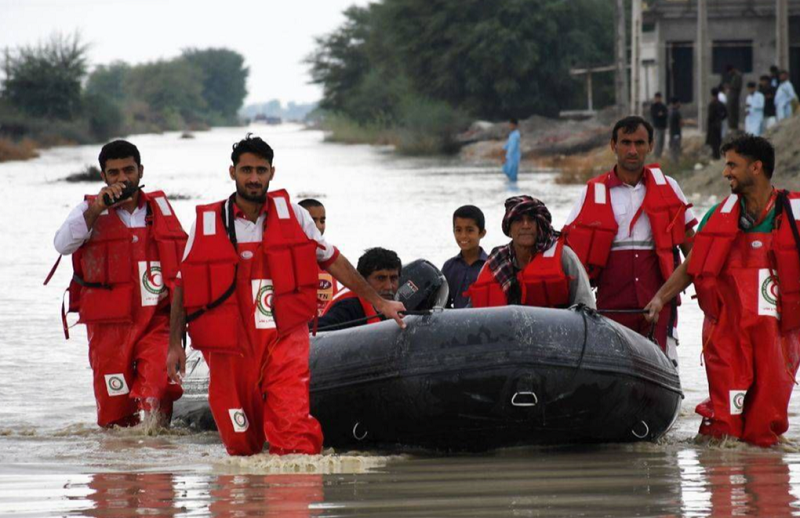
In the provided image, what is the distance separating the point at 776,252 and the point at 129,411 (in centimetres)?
341

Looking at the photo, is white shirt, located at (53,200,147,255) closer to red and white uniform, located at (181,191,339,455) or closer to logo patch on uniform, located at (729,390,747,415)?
red and white uniform, located at (181,191,339,455)

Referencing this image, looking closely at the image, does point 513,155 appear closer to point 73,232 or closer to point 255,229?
point 73,232

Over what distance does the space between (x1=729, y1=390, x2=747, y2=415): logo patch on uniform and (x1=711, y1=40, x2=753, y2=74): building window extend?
38.8 metres

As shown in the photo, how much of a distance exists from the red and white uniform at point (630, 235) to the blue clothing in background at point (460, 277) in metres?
0.82

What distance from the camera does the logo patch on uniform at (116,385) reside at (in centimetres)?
796

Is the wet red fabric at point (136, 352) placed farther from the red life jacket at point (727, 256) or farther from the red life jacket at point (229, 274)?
the red life jacket at point (727, 256)

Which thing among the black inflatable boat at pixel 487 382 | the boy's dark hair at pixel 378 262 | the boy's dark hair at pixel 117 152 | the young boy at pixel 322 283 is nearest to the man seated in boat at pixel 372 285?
the boy's dark hair at pixel 378 262

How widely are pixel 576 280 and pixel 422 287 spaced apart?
1050mm

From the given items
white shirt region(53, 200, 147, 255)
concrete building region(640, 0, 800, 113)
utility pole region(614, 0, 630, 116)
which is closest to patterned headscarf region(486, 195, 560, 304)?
white shirt region(53, 200, 147, 255)

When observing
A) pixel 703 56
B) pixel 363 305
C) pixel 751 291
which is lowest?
pixel 363 305

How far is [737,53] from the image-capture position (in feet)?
147

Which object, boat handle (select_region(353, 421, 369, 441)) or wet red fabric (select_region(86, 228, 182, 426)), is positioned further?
wet red fabric (select_region(86, 228, 182, 426))

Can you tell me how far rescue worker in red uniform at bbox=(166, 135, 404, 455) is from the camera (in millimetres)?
6395

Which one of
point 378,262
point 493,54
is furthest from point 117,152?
point 493,54
